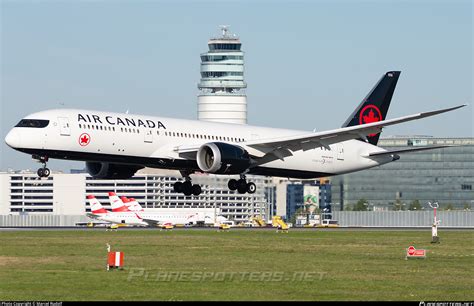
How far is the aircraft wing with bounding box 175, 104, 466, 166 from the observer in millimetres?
→ 62156

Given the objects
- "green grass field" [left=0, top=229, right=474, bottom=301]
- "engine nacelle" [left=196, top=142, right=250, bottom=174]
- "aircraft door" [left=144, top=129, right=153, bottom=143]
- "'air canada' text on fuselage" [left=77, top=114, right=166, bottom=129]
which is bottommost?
"green grass field" [left=0, top=229, right=474, bottom=301]

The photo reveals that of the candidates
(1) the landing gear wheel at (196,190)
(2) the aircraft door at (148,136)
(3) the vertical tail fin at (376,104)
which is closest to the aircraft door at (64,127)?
(2) the aircraft door at (148,136)

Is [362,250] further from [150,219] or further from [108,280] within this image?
[150,219]

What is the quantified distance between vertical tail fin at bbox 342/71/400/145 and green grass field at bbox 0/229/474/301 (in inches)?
485

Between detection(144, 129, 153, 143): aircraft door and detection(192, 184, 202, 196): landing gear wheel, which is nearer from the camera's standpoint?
detection(144, 129, 153, 143): aircraft door

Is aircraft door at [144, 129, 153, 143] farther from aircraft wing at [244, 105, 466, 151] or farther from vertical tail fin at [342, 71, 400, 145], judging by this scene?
vertical tail fin at [342, 71, 400, 145]

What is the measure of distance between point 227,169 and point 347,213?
6968cm

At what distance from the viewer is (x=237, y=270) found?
4294cm

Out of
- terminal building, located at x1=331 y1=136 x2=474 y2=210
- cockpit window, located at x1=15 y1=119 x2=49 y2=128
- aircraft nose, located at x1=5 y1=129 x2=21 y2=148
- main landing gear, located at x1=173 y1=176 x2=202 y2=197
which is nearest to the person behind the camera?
aircraft nose, located at x1=5 y1=129 x2=21 y2=148

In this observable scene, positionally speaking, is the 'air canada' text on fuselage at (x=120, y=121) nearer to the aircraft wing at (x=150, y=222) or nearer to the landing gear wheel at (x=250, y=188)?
the landing gear wheel at (x=250, y=188)

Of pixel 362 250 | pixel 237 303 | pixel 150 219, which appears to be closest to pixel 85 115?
pixel 362 250

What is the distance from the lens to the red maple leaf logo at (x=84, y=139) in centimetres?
5781

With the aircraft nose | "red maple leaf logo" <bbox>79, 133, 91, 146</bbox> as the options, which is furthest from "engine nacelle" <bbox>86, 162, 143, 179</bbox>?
the aircraft nose

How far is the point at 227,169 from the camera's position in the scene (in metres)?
62.1
